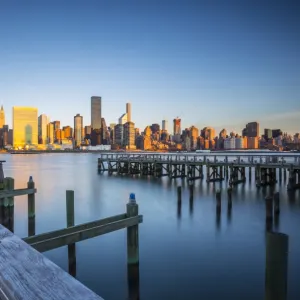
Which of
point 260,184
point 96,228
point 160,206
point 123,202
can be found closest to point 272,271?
point 96,228

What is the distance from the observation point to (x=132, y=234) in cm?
973

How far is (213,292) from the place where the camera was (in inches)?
432

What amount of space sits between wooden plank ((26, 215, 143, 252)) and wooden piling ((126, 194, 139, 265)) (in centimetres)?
26

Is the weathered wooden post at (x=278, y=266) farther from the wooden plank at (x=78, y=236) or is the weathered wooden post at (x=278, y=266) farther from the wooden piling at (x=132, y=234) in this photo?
the wooden piling at (x=132, y=234)

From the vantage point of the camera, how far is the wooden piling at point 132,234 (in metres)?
9.60

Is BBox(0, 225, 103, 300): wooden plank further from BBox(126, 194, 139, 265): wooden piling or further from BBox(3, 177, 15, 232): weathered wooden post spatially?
BBox(3, 177, 15, 232): weathered wooden post

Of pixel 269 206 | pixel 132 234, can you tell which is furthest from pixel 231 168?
pixel 132 234

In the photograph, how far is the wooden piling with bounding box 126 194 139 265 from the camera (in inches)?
378

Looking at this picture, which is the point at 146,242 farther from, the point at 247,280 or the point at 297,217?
the point at 297,217

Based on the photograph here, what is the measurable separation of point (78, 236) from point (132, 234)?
2196mm

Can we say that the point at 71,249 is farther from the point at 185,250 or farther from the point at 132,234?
the point at 185,250

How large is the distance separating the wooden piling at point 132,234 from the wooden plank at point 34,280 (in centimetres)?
692

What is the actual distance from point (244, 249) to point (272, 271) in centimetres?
1159

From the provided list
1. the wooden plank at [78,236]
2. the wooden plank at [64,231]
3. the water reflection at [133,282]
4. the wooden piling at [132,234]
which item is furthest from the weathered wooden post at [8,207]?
the wooden plank at [78,236]
